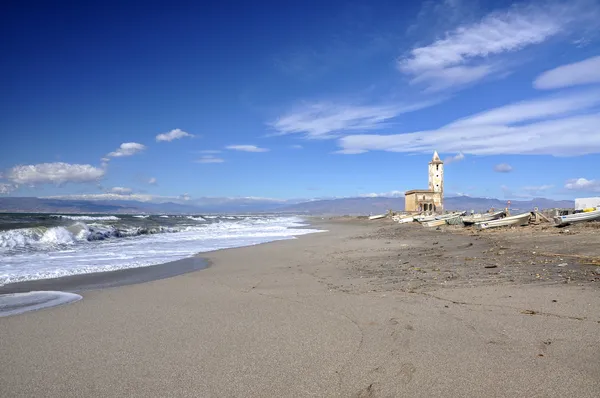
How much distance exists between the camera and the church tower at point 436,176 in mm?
67812

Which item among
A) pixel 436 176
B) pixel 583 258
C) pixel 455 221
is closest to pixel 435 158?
pixel 436 176

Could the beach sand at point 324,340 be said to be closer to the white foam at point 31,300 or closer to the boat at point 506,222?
the white foam at point 31,300

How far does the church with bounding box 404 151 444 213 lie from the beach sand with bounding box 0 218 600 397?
195ft

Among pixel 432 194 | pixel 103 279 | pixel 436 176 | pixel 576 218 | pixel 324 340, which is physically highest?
pixel 436 176

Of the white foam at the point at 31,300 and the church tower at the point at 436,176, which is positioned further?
the church tower at the point at 436,176

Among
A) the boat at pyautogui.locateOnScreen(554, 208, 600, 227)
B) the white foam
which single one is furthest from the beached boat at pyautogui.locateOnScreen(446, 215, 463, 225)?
the white foam

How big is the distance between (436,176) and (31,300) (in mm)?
69409

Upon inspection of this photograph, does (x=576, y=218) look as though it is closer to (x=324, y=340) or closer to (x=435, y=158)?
(x=324, y=340)

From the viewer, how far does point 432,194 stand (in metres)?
66.3

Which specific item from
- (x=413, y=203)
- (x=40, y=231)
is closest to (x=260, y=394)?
(x=40, y=231)

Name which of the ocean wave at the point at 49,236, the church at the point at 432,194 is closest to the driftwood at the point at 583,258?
the ocean wave at the point at 49,236

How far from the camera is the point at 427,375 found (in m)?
3.06

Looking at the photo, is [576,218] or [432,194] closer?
[576,218]

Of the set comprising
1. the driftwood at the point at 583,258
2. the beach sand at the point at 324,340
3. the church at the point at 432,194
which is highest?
the church at the point at 432,194
